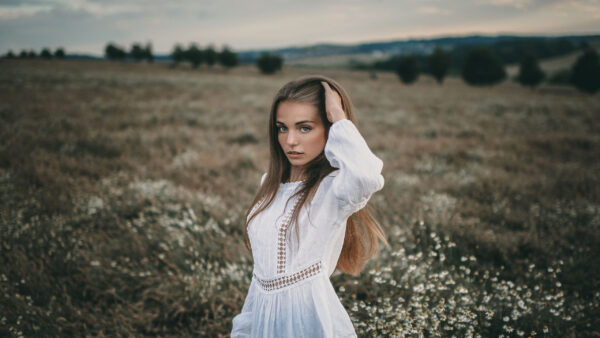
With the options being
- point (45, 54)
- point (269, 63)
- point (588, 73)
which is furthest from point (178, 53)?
point (588, 73)

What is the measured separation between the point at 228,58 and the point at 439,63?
46960 millimetres

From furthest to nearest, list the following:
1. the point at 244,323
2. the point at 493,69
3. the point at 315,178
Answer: the point at 493,69
the point at 244,323
the point at 315,178

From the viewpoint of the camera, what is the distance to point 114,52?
3024 inches

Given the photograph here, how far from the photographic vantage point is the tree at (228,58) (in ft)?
225

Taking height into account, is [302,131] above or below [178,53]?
below

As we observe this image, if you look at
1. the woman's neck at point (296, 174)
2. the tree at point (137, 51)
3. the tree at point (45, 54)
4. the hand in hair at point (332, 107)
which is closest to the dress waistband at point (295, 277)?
the woman's neck at point (296, 174)

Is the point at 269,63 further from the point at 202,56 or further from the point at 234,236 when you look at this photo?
the point at 234,236

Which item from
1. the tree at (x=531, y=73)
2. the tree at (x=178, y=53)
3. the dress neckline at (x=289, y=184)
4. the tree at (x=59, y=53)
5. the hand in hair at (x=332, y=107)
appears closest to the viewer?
the hand in hair at (x=332, y=107)

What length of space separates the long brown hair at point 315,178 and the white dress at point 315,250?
10 centimetres

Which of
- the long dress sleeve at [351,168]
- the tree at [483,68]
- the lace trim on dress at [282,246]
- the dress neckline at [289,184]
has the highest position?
the tree at [483,68]

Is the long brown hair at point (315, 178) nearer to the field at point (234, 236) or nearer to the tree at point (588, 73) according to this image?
the field at point (234, 236)

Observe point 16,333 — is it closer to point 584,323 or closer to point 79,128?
point 584,323

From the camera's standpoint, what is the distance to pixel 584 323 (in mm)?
2490

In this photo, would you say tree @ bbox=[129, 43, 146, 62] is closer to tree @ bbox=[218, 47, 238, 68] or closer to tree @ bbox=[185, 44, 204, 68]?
tree @ bbox=[185, 44, 204, 68]
